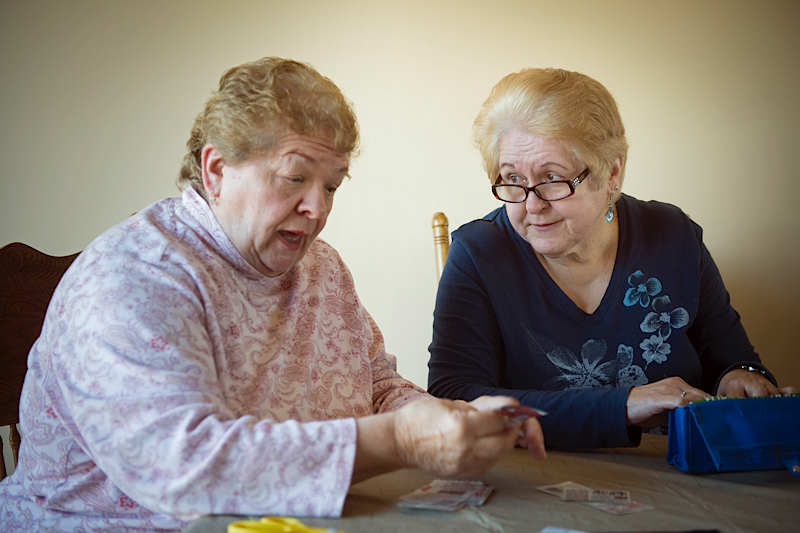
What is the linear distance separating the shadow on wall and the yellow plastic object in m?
2.08

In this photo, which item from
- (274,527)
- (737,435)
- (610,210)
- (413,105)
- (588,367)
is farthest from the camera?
(413,105)

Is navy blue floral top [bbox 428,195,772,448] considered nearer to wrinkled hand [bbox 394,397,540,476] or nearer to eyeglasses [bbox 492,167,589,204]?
eyeglasses [bbox 492,167,589,204]

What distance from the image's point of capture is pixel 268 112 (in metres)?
1.13

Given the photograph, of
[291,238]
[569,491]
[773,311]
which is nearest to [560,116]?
[291,238]

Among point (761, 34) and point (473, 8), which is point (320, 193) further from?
Result: point (761, 34)

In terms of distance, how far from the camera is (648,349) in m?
1.65

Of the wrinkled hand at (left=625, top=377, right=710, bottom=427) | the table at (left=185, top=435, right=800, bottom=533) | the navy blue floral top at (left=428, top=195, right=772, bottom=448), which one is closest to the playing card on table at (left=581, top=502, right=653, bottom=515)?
the table at (left=185, top=435, right=800, bottom=533)

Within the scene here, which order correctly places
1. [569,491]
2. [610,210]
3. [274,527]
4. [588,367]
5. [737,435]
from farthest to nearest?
[610,210] → [588,367] → [737,435] → [569,491] → [274,527]

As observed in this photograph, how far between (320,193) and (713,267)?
1.22 metres

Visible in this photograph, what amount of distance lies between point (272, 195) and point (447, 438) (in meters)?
0.55

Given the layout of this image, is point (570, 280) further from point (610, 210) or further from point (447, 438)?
point (447, 438)

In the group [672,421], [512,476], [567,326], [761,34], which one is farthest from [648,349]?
[761,34]

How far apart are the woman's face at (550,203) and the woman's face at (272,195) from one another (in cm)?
Result: 56

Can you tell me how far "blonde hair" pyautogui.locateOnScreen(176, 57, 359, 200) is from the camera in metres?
1.14
